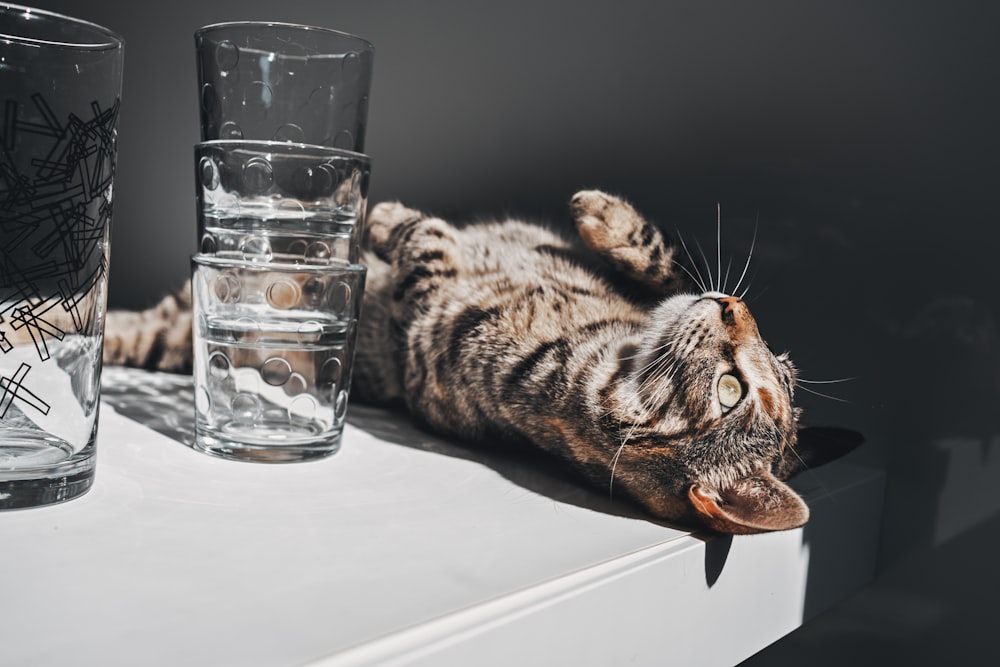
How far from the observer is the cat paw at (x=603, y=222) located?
1.08 meters

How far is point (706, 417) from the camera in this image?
0.83 metres

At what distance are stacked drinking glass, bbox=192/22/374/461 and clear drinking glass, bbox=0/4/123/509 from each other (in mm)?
198

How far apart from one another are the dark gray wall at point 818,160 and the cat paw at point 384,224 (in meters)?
0.19

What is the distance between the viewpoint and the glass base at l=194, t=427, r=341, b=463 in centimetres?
86

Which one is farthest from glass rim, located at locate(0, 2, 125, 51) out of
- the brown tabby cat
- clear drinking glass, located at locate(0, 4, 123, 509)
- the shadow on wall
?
the shadow on wall

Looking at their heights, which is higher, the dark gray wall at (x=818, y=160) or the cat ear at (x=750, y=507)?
the dark gray wall at (x=818, y=160)

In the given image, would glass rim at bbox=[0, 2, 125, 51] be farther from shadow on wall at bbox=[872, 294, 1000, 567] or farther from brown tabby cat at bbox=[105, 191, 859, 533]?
shadow on wall at bbox=[872, 294, 1000, 567]

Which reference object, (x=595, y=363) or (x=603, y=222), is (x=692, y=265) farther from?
(x=595, y=363)

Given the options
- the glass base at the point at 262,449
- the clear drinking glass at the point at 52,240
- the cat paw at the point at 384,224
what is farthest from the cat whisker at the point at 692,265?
the clear drinking glass at the point at 52,240

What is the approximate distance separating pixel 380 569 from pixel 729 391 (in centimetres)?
44

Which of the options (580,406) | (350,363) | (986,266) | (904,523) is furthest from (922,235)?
(350,363)

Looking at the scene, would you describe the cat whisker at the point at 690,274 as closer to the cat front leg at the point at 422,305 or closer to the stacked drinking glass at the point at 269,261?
the cat front leg at the point at 422,305

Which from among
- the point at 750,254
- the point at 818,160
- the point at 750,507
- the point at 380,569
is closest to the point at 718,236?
the point at 750,254

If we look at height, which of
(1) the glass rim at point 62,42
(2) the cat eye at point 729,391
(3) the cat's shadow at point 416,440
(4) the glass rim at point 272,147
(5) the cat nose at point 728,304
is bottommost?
(3) the cat's shadow at point 416,440
